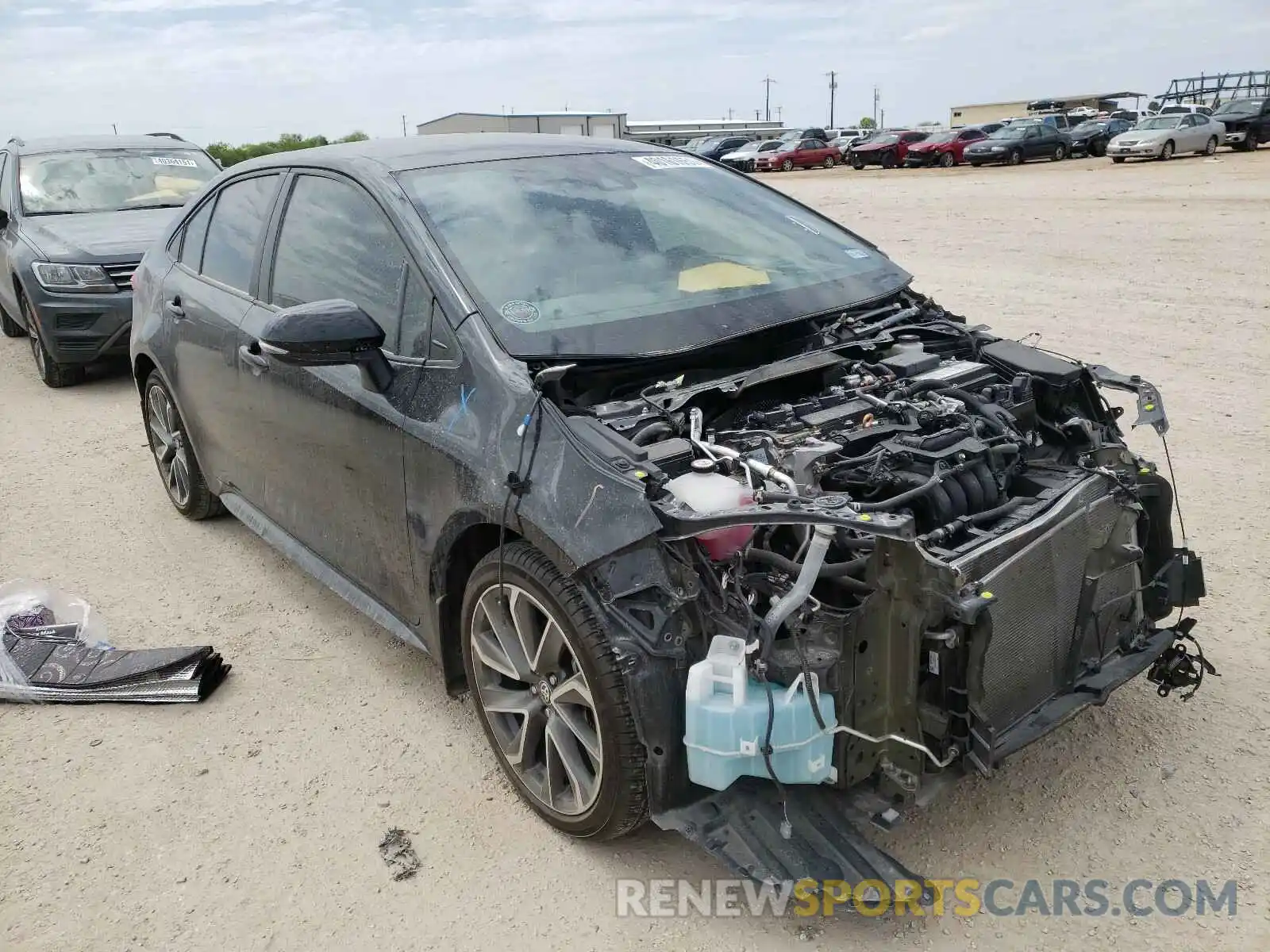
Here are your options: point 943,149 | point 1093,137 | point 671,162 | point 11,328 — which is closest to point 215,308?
point 671,162

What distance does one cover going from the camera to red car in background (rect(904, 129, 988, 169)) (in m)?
33.2

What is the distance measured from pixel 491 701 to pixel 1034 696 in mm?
1525

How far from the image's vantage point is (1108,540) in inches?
109

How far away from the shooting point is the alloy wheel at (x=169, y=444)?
510 cm

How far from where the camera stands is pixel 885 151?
3519 cm

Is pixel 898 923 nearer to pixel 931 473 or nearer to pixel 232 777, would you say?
pixel 931 473

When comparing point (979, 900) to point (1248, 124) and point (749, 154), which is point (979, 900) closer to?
point (1248, 124)

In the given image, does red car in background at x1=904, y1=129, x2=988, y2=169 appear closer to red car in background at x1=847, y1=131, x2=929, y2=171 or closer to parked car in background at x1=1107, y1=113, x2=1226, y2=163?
red car in background at x1=847, y1=131, x2=929, y2=171

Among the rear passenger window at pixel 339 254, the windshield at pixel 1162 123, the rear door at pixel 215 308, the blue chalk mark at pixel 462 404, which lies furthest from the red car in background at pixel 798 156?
the blue chalk mark at pixel 462 404

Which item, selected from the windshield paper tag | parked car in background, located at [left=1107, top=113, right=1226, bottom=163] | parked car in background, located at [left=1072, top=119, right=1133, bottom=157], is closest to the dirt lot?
the windshield paper tag

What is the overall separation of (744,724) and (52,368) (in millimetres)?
7949

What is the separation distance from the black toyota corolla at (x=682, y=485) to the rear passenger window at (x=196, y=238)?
48 cm

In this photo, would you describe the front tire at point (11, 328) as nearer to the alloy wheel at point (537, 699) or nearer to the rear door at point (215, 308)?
the rear door at point (215, 308)

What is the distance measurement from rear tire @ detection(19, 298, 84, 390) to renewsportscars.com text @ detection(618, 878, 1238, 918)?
749 centimetres
